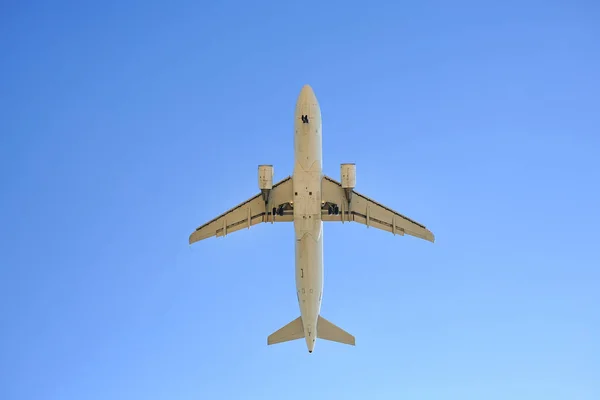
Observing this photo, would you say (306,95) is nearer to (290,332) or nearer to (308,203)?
(308,203)

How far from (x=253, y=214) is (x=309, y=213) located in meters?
7.83

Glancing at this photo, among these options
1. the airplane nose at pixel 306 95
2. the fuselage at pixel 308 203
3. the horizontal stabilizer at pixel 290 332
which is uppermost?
the airplane nose at pixel 306 95

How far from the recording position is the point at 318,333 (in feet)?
243

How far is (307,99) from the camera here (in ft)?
208

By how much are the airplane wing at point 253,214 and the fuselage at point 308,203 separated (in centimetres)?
395

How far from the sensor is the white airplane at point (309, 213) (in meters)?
63.6

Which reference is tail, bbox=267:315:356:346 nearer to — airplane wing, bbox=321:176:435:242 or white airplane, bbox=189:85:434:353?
white airplane, bbox=189:85:434:353

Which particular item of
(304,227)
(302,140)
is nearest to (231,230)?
(304,227)

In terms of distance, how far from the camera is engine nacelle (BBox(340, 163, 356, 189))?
6562 cm

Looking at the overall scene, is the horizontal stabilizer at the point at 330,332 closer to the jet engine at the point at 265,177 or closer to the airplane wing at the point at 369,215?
the airplane wing at the point at 369,215

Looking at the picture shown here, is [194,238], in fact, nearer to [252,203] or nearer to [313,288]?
[252,203]

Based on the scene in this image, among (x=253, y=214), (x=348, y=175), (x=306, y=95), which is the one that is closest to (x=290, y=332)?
(x=253, y=214)

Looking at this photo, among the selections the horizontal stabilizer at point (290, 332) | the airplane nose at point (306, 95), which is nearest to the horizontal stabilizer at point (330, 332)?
the horizontal stabilizer at point (290, 332)

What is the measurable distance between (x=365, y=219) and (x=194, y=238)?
54.9 ft
